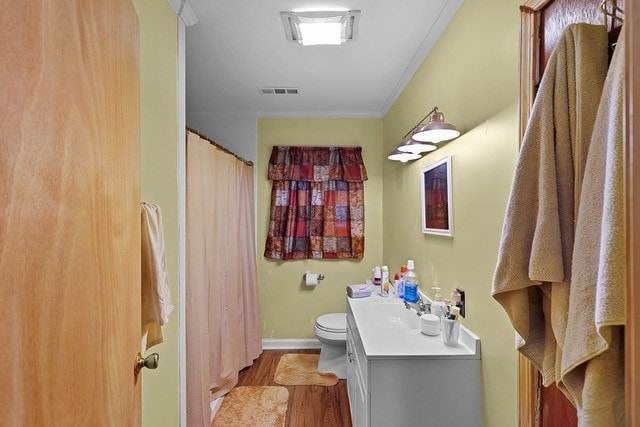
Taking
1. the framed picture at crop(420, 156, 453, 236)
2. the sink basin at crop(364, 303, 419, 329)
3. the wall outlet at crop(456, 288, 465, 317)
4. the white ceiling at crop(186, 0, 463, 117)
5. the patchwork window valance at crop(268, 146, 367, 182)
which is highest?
the white ceiling at crop(186, 0, 463, 117)

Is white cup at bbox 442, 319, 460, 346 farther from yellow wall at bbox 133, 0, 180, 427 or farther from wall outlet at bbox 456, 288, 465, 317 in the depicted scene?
yellow wall at bbox 133, 0, 180, 427

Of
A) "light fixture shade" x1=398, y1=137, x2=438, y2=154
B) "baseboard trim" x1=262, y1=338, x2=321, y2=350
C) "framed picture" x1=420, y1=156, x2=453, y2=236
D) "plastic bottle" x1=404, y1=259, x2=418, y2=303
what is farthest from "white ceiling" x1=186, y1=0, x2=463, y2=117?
"baseboard trim" x1=262, y1=338, x2=321, y2=350

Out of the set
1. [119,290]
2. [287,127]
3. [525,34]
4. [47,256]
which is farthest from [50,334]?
[287,127]

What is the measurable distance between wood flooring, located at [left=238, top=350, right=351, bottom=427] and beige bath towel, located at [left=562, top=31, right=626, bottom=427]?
71.3 inches

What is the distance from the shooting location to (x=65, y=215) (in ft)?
1.67

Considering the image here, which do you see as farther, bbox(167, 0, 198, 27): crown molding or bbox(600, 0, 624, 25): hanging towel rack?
bbox(167, 0, 198, 27): crown molding

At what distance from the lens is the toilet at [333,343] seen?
98.1 inches

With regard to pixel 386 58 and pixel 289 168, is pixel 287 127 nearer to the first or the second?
pixel 289 168

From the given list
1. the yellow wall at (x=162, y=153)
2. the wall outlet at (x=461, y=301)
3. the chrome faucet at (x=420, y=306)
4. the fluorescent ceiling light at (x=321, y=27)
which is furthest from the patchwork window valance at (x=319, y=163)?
the wall outlet at (x=461, y=301)

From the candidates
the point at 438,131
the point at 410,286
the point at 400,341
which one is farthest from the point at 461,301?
the point at 438,131

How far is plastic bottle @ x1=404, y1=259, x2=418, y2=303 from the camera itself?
1983 millimetres

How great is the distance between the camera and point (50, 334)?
48cm

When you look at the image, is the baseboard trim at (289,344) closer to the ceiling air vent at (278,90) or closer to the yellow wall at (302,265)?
the yellow wall at (302,265)

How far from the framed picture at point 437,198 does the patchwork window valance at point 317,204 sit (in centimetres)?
118
